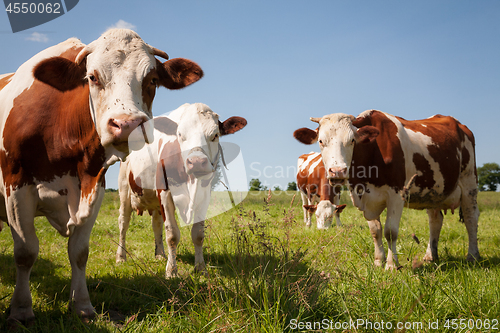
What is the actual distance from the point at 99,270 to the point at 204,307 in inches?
106

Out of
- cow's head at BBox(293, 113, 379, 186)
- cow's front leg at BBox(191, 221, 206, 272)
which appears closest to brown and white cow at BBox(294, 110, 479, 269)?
cow's head at BBox(293, 113, 379, 186)

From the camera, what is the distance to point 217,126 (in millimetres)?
5051

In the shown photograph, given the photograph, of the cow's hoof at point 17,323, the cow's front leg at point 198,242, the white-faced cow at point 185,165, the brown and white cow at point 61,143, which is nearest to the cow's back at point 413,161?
the white-faced cow at point 185,165

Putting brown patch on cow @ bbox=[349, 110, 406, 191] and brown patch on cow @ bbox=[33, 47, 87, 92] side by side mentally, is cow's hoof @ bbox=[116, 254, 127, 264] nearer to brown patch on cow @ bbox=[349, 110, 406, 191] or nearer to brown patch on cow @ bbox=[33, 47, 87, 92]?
brown patch on cow @ bbox=[33, 47, 87, 92]

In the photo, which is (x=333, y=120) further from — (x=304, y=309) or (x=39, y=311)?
(x=39, y=311)

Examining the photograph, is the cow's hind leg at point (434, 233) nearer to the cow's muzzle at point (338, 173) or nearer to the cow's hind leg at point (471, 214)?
the cow's hind leg at point (471, 214)

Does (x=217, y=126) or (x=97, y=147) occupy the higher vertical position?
(x=217, y=126)

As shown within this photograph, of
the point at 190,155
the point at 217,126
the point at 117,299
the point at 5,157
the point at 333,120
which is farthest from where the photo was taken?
the point at 333,120

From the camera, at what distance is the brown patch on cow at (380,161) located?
5.40 metres

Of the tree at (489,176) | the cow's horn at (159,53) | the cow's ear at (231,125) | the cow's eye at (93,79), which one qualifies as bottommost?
the tree at (489,176)

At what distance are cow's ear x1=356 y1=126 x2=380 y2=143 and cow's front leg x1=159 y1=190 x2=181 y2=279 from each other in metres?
3.08

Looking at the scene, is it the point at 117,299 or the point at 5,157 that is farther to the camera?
the point at 117,299

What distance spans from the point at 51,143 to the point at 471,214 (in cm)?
695

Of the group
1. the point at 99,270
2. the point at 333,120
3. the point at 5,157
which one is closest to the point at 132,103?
the point at 5,157
